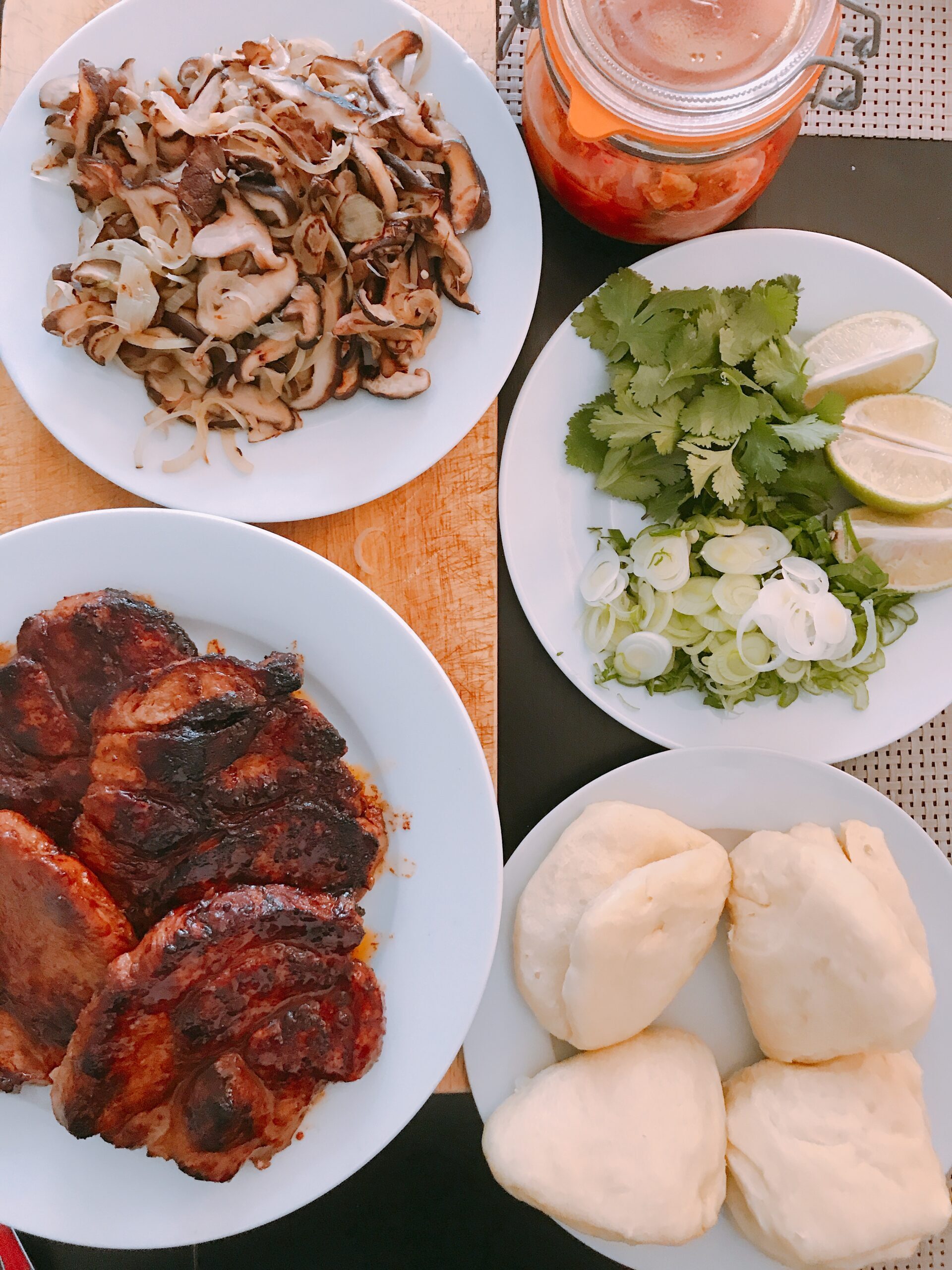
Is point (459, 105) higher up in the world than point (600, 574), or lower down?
higher up

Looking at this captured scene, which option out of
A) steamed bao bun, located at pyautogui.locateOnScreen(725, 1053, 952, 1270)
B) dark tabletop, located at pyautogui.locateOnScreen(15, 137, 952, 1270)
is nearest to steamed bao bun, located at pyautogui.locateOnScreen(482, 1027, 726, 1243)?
steamed bao bun, located at pyautogui.locateOnScreen(725, 1053, 952, 1270)

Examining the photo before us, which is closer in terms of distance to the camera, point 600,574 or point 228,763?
point 228,763

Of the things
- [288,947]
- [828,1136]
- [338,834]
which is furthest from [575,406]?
[828,1136]

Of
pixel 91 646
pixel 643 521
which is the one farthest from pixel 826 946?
pixel 91 646

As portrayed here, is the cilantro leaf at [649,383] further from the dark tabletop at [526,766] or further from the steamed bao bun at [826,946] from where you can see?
the steamed bao bun at [826,946]

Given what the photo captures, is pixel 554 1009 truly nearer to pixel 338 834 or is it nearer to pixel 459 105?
pixel 338 834

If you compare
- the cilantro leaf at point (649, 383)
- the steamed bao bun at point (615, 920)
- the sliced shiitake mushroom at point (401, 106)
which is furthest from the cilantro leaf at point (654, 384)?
the steamed bao bun at point (615, 920)

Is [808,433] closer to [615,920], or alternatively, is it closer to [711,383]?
[711,383]
